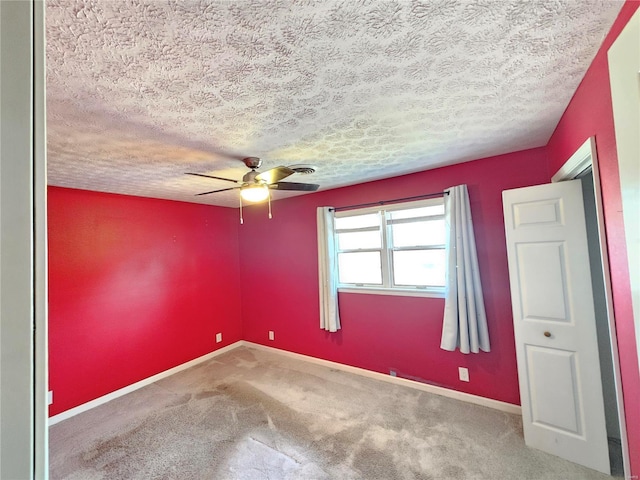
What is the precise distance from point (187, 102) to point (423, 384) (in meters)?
3.33

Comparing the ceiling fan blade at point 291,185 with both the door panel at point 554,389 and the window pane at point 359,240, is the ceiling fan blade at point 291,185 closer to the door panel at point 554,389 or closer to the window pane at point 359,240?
the window pane at point 359,240

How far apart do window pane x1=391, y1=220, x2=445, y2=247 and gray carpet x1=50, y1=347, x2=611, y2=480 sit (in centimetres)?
162

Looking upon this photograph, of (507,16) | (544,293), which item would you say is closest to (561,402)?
(544,293)

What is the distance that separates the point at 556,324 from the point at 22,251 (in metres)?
2.77

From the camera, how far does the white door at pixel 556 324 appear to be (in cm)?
193

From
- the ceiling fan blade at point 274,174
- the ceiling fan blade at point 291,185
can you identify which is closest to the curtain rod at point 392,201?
the ceiling fan blade at point 291,185

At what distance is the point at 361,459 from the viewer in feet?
6.86

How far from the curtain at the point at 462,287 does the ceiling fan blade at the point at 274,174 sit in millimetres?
1726

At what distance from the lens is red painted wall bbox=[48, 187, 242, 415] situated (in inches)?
113

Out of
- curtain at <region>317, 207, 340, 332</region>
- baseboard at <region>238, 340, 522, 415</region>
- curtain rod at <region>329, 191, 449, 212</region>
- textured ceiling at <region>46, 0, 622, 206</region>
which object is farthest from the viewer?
curtain at <region>317, 207, 340, 332</region>

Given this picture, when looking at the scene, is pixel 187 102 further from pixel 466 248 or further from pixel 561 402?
pixel 561 402

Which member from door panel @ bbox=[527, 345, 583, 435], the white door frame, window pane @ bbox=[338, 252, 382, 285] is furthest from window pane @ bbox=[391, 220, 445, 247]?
the white door frame

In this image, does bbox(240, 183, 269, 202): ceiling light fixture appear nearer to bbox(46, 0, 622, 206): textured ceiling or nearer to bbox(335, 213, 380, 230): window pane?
bbox(46, 0, 622, 206): textured ceiling

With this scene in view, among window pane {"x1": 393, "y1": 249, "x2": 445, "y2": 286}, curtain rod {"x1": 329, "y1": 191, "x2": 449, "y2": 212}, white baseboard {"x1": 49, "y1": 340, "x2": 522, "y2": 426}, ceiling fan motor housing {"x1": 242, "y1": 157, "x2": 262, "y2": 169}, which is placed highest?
ceiling fan motor housing {"x1": 242, "y1": 157, "x2": 262, "y2": 169}
